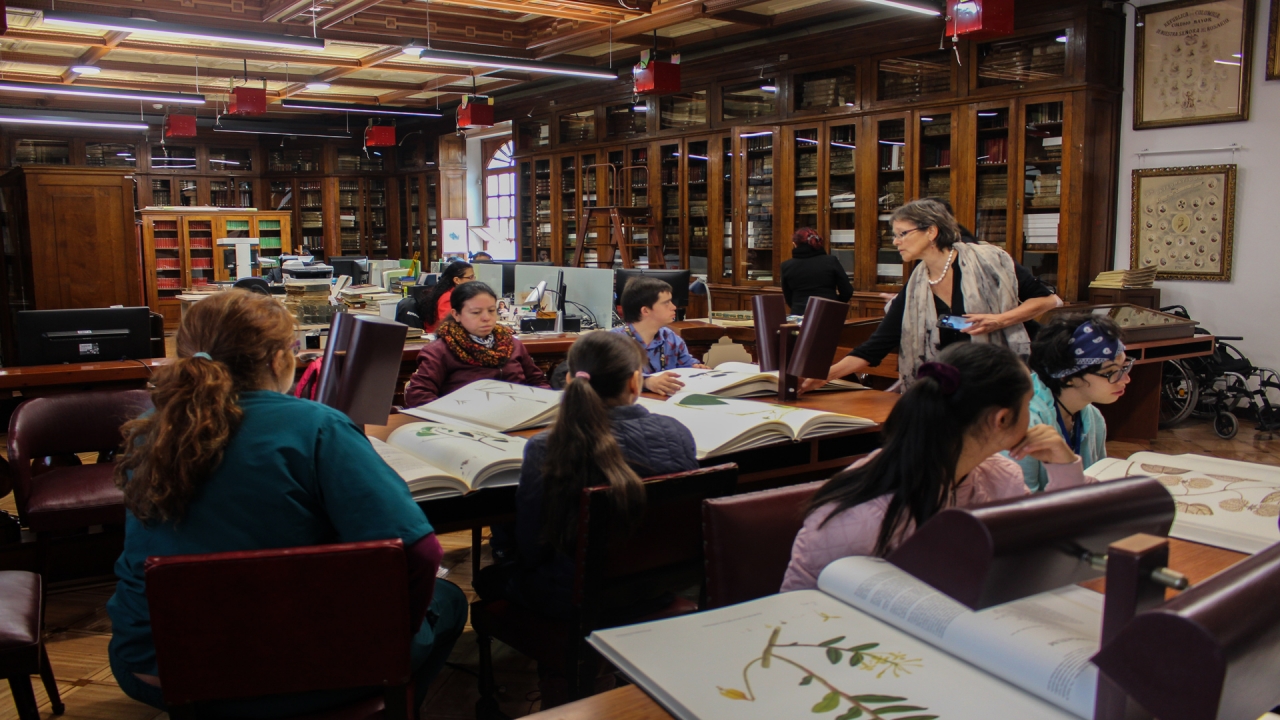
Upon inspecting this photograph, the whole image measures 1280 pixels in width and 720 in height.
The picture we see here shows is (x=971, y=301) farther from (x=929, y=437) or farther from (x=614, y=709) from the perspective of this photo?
(x=614, y=709)

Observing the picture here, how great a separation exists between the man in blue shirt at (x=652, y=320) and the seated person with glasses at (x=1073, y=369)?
158cm

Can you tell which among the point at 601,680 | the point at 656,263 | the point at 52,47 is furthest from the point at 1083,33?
the point at 52,47

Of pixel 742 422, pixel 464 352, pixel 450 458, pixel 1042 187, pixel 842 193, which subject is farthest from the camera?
pixel 842 193

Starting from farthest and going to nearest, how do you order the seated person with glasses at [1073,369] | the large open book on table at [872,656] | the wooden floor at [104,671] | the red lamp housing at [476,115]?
the red lamp housing at [476,115]
the wooden floor at [104,671]
the seated person with glasses at [1073,369]
the large open book on table at [872,656]

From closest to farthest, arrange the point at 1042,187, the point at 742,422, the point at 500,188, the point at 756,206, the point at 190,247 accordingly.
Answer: the point at 742,422 < the point at 1042,187 < the point at 756,206 < the point at 500,188 < the point at 190,247

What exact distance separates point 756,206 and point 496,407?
632 centimetres

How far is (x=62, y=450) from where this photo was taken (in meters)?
2.96

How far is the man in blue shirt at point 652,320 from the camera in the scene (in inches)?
144

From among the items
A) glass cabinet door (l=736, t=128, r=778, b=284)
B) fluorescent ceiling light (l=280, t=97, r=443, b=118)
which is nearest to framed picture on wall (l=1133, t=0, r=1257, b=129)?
glass cabinet door (l=736, t=128, r=778, b=284)

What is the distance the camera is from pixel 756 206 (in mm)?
8594

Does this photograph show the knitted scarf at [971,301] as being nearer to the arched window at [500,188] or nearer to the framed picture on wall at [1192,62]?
the framed picture on wall at [1192,62]

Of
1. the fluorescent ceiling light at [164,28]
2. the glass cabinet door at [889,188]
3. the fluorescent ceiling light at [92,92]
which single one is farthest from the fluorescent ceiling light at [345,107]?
the glass cabinet door at [889,188]

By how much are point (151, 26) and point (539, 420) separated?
5.63 m

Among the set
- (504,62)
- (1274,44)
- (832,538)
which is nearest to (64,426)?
(832,538)
